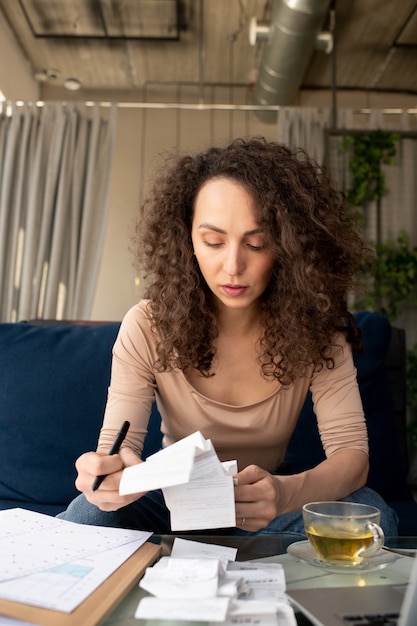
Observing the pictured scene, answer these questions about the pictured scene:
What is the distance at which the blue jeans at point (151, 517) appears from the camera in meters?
1.07

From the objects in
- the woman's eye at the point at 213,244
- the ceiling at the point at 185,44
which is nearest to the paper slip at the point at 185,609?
the woman's eye at the point at 213,244

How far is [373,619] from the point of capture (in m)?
0.65

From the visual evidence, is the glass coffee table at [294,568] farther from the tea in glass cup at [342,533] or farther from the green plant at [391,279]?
the green plant at [391,279]

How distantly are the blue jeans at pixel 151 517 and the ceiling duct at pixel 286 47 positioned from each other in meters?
3.21

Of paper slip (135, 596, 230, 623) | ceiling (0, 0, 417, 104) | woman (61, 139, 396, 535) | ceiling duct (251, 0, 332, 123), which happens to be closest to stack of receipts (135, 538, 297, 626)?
paper slip (135, 596, 230, 623)

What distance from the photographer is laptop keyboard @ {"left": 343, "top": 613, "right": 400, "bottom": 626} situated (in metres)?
0.63

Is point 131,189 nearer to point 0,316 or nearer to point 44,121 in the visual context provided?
point 44,121

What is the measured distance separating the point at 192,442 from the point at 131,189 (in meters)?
4.90

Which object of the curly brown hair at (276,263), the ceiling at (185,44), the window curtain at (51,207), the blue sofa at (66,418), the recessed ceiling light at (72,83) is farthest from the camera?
the recessed ceiling light at (72,83)

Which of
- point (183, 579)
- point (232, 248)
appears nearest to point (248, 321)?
point (232, 248)

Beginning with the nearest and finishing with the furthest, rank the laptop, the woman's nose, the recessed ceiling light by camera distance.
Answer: the laptop, the woman's nose, the recessed ceiling light

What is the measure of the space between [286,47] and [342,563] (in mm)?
3813

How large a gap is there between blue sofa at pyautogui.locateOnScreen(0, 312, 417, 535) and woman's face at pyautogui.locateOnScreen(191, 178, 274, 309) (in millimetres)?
650

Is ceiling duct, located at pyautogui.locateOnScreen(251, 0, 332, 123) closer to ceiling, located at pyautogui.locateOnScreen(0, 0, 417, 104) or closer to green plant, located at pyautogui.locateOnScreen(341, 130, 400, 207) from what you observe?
ceiling, located at pyautogui.locateOnScreen(0, 0, 417, 104)
